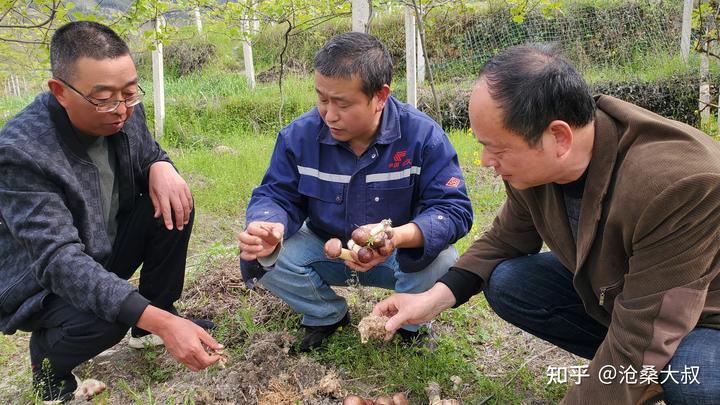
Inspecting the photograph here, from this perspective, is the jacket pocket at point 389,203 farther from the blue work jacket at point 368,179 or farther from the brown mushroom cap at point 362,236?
the brown mushroom cap at point 362,236

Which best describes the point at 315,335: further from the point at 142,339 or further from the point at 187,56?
the point at 187,56

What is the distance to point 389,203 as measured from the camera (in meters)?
2.76

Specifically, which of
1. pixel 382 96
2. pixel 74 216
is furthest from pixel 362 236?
pixel 74 216

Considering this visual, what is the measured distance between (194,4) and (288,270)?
17.6 ft

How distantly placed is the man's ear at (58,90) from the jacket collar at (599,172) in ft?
6.84

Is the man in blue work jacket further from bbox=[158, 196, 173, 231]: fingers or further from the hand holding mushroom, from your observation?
bbox=[158, 196, 173, 231]: fingers

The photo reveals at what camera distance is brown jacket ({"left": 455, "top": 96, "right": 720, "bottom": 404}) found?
1650 millimetres

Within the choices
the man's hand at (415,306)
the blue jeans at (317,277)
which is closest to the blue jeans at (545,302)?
the man's hand at (415,306)

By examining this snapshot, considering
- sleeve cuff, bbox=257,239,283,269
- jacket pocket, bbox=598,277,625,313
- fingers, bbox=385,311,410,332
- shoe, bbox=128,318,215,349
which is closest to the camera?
jacket pocket, bbox=598,277,625,313

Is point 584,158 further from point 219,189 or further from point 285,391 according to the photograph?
point 219,189

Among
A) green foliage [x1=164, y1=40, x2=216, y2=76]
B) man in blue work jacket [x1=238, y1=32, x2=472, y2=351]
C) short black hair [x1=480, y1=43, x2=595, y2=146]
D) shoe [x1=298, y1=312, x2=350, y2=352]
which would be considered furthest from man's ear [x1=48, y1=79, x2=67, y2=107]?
green foliage [x1=164, y1=40, x2=216, y2=76]

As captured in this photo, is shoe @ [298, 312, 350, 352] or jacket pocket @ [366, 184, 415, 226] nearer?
jacket pocket @ [366, 184, 415, 226]

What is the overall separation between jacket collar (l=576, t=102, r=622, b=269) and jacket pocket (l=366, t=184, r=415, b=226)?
0.98 meters

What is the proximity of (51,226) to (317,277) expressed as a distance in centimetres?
120
